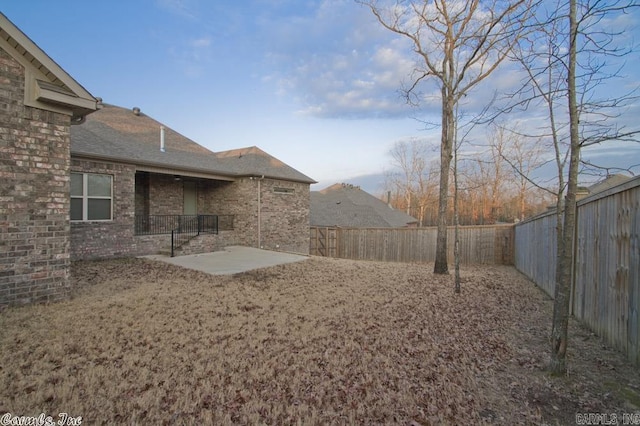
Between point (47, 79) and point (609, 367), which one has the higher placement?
point (47, 79)

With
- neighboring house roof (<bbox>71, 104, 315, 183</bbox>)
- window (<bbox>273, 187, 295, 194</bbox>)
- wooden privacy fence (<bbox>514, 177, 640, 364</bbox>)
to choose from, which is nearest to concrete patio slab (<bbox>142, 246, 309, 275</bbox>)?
neighboring house roof (<bbox>71, 104, 315, 183</bbox>)

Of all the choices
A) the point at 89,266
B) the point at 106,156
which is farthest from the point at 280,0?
the point at 89,266

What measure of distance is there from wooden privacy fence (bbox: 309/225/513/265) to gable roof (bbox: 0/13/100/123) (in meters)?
14.9

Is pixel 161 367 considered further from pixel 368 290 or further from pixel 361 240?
pixel 361 240

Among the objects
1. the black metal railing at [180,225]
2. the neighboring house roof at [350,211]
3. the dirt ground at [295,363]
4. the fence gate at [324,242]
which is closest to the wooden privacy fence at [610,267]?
the dirt ground at [295,363]

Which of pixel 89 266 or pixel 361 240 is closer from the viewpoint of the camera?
pixel 89 266

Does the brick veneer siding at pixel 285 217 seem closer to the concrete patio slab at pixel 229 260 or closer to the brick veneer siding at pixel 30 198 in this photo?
the concrete patio slab at pixel 229 260

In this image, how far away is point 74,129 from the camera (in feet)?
37.6

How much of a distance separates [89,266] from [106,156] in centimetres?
368

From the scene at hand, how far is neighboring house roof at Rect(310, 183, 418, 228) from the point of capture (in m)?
26.1

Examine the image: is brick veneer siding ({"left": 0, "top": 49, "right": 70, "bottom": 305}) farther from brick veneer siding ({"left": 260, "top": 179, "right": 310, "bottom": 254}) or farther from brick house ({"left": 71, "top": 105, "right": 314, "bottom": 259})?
brick veneer siding ({"left": 260, "top": 179, "right": 310, "bottom": 254})

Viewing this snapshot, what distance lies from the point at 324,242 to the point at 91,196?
41.1ft

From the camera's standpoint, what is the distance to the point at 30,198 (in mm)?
5594

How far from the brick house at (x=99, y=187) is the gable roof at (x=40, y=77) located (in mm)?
17
